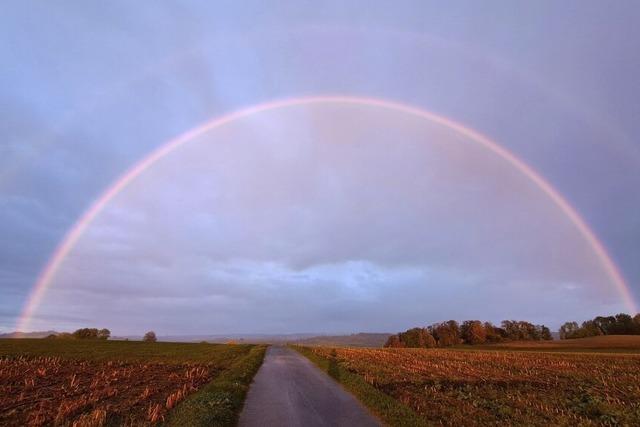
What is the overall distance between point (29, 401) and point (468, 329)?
162115 mm

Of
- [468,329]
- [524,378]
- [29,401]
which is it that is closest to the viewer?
[29,401]

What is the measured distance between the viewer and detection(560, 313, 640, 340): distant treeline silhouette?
142m

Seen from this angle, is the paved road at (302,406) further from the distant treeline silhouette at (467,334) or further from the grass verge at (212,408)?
the distant treeline silhouette at (467,334)

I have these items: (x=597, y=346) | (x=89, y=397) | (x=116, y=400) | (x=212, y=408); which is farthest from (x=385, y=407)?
(x=597, y=346)

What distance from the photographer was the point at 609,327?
5881 inches

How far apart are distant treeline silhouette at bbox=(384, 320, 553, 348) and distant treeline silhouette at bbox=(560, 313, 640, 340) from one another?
13011mm

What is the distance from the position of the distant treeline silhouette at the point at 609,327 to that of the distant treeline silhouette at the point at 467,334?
42.7 feet

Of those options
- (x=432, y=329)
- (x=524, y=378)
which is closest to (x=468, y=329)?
(x=432, y=329)

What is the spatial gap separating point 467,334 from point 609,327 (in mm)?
49817

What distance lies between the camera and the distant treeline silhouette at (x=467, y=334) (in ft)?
511

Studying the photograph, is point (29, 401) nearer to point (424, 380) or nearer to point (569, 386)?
point (424, 380)

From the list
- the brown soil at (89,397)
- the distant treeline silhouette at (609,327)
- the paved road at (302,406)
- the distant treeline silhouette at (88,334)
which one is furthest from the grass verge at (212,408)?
the distant treeline silhouette at (609,327)

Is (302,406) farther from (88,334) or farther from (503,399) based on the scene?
(88,334)

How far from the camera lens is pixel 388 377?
87.9 feet
